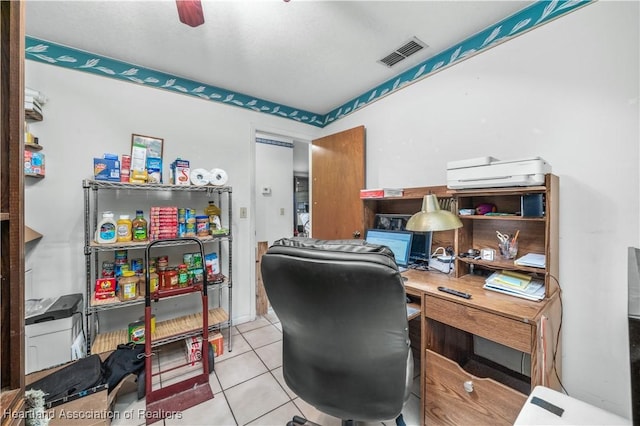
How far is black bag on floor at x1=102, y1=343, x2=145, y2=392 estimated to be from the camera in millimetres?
1671

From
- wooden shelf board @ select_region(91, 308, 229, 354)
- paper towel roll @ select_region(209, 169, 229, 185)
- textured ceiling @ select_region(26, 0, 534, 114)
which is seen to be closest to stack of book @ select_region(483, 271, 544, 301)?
textured ceiling @ select_region(26, 0, 534, 114)

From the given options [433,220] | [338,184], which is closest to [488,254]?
[433,220]

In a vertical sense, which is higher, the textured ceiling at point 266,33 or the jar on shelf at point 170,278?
the textured ceiling at point 266,33

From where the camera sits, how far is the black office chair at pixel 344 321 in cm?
84

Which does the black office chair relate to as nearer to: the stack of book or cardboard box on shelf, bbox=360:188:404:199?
the stack of book

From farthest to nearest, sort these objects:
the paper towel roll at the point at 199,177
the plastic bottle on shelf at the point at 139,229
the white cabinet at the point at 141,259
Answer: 1. the paper towel roll at the point at 199,177
2. the plastic bottle on shelf at the point at 139,229
3. the white cabinet at the point at 141,259

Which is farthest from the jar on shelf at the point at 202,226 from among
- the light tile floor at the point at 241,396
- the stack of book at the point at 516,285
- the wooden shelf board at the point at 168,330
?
the stack of book at the point at 516,285

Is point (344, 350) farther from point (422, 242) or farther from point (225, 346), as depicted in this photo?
point (225, 346)

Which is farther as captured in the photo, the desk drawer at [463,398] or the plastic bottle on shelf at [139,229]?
the plastic bottle on shelf at [139,229]

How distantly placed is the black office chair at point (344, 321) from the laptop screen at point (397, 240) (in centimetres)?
112

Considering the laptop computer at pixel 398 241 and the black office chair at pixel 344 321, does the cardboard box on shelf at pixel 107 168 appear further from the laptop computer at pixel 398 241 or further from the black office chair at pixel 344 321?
the laptop computer at pixel 398 241

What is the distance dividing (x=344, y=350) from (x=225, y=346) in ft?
6.14

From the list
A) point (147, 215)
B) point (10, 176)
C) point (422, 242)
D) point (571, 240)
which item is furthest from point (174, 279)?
point (571, 240)

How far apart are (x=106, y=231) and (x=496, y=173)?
2708 mm
